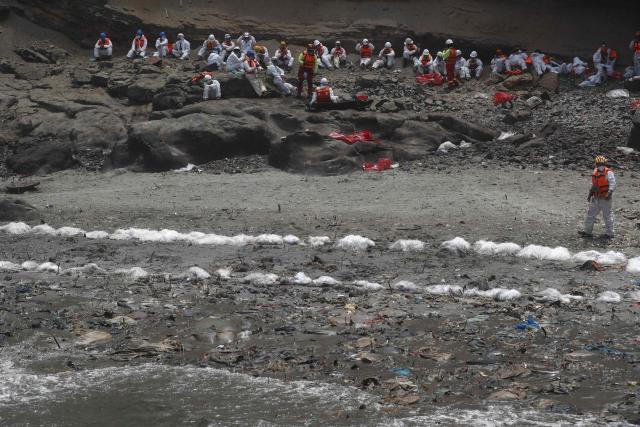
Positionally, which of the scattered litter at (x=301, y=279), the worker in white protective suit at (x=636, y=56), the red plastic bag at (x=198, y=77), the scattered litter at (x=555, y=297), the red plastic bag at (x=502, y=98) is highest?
the worker in white protective suit at (x=636, y=56)

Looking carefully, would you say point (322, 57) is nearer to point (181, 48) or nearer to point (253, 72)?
point (253, 72)

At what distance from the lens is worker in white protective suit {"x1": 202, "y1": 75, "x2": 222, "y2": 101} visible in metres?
21.4

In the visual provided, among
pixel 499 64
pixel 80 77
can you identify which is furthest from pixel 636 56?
pixel 80 77

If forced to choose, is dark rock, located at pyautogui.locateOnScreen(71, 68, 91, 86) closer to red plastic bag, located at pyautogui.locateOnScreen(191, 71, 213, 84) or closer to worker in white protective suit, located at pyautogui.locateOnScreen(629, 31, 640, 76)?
red plastic bag, located at pyautogui.locateOnScreen(191, 71, 213, 84)

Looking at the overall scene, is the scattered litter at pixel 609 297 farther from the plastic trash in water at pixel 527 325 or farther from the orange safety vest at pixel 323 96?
the orange safety vest at pixel 323 96

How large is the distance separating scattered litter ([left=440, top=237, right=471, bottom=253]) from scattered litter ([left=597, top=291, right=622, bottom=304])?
8.54ft

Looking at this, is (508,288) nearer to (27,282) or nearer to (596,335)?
(596,335)

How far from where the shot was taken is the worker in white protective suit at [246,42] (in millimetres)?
25125

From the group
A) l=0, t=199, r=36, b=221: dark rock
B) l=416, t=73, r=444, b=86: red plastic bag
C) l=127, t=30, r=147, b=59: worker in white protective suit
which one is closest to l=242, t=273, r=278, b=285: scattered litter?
l=0, t=199, r=36, b=221: dark rock

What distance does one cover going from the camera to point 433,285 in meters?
11.1

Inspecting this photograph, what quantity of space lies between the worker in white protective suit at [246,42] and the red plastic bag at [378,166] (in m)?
8.25

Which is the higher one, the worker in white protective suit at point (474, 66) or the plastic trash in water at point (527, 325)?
the worker in white protective suit at point (474, 66)

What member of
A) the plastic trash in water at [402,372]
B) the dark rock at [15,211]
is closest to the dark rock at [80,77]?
the dark rock at [15,211]

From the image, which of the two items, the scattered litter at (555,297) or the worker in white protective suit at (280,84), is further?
the worker in white protective suit at (280,84)
